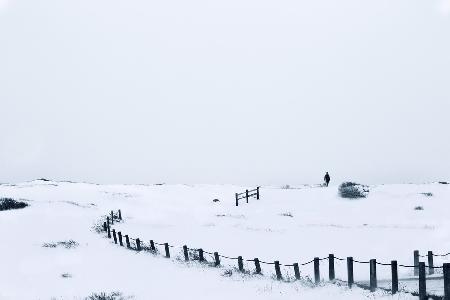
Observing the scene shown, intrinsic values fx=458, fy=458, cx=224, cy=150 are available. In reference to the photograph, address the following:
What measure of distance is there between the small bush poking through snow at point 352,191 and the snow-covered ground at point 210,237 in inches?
32.4

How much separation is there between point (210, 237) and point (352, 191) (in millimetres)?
19434

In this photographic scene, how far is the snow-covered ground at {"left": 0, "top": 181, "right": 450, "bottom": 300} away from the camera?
17.1 m

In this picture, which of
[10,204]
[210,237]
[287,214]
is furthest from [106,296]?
[287,214]

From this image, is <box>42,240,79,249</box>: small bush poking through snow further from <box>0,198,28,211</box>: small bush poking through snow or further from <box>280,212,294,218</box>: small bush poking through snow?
<box>280,212,294,218</box>: small bush poking through snow

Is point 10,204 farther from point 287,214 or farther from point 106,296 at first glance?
point 106,296

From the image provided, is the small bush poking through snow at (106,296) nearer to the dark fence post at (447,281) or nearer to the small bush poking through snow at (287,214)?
the dark fence post at (447,281)

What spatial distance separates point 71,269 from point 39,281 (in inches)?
78.7

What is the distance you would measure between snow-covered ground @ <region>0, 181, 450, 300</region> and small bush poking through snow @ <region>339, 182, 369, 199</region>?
2.70 feet

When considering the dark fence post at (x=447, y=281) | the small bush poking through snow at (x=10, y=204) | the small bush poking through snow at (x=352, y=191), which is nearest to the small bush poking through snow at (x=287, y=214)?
the small bush poking through snow at (x=352, y=191)

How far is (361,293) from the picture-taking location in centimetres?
1370

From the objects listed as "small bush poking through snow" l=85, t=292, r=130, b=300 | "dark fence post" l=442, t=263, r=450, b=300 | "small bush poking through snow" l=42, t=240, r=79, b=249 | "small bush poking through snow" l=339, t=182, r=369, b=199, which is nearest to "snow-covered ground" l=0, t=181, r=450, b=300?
"small bush poking through snow" l=42, t=240, r=79, b=249

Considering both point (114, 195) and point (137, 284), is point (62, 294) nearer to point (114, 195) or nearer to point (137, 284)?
point (137, 284)

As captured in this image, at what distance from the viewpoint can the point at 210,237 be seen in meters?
29.9

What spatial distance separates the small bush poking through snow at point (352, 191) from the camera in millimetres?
44031
